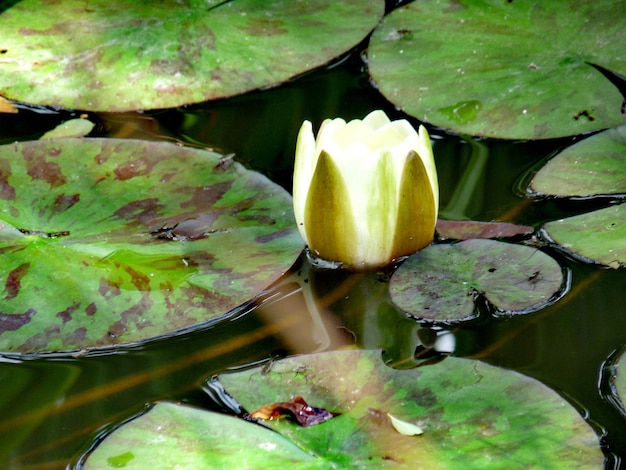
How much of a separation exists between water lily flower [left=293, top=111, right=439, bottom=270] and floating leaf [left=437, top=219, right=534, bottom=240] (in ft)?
0.26

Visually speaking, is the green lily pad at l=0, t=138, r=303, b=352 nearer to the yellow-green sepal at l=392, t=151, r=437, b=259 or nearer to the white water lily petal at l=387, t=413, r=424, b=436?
the yellow-green sepal at l=392, t=151, r=437, b=259

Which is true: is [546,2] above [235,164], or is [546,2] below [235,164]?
above

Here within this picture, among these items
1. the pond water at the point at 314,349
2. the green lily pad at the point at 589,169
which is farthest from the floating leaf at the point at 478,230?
the green lily pad at the point at 589,169

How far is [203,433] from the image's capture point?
1162 millimetres

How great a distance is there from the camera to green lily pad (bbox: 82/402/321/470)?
3.64 feet

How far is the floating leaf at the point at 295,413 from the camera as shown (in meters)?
1.17

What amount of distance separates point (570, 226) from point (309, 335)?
1.93ft

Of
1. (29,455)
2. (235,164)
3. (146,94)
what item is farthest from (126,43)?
(29,455)

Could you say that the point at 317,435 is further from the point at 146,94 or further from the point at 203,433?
the point at 146,94

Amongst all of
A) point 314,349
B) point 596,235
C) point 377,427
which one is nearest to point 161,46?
point 314,349

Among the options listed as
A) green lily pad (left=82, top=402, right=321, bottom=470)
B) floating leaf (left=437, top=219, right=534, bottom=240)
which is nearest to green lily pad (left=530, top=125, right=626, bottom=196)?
floating leaf (left=437, top=219, right=534, bottom=240)

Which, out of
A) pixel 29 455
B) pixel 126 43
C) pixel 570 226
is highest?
Answer: pixel 126 43

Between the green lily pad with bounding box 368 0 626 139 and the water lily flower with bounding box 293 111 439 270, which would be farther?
the green lily pad with bounding box 368 0 626 139

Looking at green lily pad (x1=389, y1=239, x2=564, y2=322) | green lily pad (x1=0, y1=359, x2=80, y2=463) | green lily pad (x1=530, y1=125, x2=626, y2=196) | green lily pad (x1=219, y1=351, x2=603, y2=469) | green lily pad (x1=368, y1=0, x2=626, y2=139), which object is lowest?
green lily pad (x1=0, y1=359, x2=80, y2=463)
